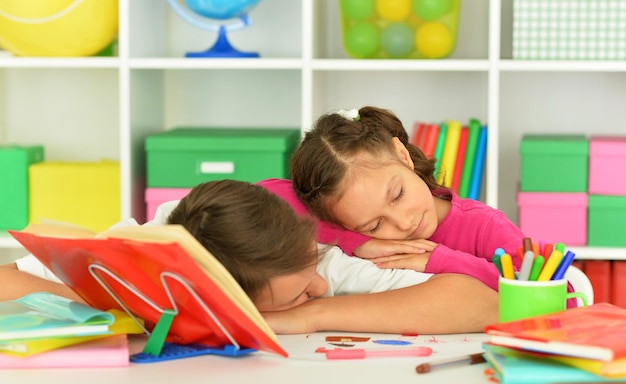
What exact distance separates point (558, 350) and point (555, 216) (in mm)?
1662

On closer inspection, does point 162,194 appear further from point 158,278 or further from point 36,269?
point 158,278

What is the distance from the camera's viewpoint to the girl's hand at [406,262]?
4.58 feet

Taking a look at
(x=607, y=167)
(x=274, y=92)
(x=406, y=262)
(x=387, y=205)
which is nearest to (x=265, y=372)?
(x=406, y=262)

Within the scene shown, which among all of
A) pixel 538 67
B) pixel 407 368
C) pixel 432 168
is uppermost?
pixel 538 67

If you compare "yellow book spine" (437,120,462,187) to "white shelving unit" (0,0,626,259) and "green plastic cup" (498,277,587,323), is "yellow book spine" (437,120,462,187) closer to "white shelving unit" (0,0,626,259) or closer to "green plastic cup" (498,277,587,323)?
"white shelving unit" (0,0,626,259)

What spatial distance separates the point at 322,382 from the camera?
0.99 m

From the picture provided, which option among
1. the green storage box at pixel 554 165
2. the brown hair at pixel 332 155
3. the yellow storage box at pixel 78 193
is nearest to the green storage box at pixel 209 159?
the yellow storage box at pixel 78 193

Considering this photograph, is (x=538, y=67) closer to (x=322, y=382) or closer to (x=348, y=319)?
(x=348, y=319)

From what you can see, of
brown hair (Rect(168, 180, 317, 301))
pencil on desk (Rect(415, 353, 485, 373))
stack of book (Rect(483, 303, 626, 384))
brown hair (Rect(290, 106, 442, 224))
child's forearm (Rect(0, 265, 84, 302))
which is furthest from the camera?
brown hair (Rect(290, 106, 442, 224))

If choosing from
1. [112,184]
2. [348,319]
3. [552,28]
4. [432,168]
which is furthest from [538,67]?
[348,319]

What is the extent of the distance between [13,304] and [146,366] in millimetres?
273

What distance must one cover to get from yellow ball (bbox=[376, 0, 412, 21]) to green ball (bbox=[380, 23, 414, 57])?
0.02 metres

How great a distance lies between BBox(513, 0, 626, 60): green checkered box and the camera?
2523mm

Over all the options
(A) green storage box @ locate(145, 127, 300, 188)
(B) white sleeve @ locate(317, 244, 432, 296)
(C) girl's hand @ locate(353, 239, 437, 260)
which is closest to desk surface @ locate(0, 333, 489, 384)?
(B) white sleeve @ locate(317, 244, 432, 296)
